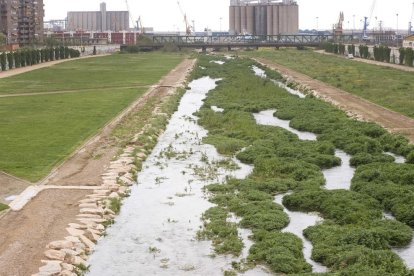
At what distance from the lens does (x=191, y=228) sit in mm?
20031

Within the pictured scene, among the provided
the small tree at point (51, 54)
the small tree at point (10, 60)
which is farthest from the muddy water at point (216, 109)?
the small tree at point (51, 54)

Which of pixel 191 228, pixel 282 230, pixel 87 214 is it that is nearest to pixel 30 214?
pixel 87 214

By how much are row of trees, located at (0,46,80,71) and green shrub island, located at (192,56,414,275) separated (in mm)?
53340

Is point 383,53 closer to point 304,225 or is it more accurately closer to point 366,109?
point 366,109

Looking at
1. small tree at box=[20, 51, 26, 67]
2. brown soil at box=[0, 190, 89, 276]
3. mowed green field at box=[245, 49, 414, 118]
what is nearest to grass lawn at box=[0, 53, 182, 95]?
small tree at box=[20, 51, 26, 67]

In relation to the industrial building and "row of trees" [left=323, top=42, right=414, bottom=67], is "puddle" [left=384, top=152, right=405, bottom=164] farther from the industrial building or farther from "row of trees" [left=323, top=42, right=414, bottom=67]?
the industrial building

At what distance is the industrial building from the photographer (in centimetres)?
17538

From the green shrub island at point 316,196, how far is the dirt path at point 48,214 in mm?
4283

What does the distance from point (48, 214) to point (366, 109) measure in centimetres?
2938

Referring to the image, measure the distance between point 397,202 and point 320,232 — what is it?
3.82 metres

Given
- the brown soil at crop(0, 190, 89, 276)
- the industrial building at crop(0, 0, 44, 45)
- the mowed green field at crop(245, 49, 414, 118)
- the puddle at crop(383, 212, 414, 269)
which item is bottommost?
the puddle at crop(383, 212, 414, 269)

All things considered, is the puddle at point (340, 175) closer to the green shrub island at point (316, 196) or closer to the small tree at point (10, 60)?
the green shrub island at point (316, 196)

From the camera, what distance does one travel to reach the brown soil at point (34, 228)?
16.6m

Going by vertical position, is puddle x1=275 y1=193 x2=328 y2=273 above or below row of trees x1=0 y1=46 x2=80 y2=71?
below
